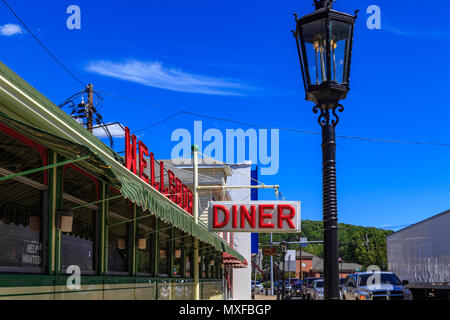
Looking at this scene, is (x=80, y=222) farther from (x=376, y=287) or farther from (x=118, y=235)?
(x=376, y=287)

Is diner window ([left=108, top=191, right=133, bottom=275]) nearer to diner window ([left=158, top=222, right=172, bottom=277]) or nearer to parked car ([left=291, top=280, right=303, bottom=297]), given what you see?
diner window ([left=158, top=222, right=172, bottom=277])

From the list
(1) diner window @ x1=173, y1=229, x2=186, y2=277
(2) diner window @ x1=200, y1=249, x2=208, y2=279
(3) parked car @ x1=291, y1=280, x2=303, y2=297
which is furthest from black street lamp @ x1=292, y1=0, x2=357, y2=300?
(3) parked car @ x1=291, y1=280, x2=303, y2=297

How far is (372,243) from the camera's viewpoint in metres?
120

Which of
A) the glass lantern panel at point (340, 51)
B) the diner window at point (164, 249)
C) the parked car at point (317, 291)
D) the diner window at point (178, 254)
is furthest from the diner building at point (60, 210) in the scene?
the parked car at point (317, 291)

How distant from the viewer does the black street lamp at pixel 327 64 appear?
610 cm

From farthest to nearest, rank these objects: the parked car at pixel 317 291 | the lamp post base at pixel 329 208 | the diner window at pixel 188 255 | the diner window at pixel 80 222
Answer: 1. the parked car at pixel 317 291
2. the diner window at pixel 188 255
3. the diner window at pixel 80 222
4. the lamp post base at pixel 329 208

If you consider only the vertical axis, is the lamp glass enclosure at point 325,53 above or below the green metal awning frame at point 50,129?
above

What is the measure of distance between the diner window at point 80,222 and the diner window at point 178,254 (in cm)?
800

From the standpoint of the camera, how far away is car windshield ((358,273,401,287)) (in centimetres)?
2083

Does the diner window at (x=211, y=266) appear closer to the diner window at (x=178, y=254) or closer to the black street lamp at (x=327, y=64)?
the diner window at (x=178, y=254)

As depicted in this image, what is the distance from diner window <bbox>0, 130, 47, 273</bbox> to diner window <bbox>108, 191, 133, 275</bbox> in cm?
314
